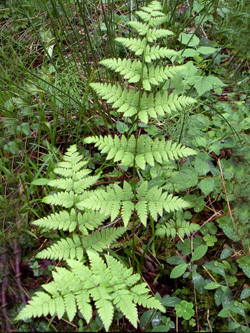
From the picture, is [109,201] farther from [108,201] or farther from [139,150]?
[139,150]

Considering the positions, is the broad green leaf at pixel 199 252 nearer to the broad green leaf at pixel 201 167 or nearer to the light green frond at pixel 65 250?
the broad green leaf at pixel 201 167

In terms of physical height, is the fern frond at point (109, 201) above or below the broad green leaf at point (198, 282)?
above

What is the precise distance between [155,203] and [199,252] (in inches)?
19.2

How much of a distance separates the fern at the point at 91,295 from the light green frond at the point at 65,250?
195 millimetres

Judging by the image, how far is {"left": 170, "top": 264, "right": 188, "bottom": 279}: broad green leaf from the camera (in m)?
1.77

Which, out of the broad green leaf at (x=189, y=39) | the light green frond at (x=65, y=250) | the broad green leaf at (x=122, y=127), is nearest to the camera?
the light green frond at (x=65, y=250)

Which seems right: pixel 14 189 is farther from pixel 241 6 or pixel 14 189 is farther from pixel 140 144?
pixel 241 6

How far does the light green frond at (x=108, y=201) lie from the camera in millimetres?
1544

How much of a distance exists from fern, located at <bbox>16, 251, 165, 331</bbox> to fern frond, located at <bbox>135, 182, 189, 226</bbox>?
1.05ft

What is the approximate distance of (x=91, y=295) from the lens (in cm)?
138

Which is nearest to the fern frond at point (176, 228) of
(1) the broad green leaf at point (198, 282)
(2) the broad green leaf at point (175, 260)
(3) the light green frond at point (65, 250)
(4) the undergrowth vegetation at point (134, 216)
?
(4) the undergrowth vegetation at point (134, 216)

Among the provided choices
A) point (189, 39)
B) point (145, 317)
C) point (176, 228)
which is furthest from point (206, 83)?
point (145, 317)

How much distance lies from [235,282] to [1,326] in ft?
4.69

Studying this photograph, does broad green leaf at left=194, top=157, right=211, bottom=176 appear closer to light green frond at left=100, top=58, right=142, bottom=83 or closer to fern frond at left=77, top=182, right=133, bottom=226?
fern frond at left=77, top=182, right=133, bottom=226
